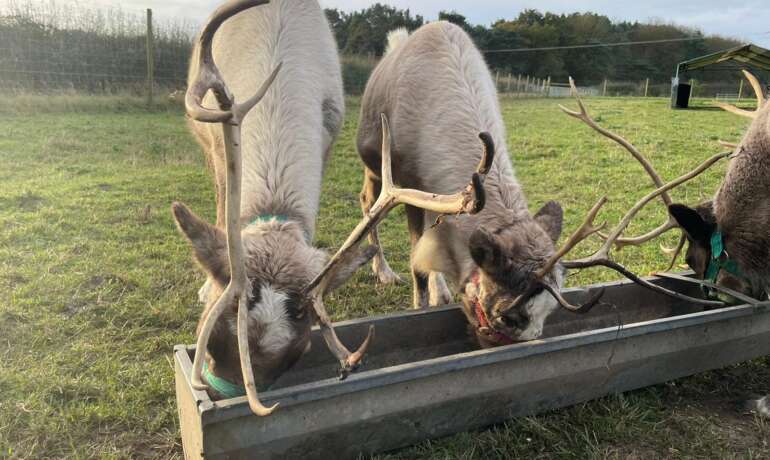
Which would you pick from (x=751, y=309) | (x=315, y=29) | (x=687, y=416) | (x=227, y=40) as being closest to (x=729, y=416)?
(x=687, y=416)

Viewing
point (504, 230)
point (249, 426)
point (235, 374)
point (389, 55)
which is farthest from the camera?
point (389, 55)

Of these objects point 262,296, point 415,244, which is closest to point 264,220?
point 262,296

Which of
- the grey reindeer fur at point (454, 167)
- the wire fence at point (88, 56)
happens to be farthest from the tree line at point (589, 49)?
the grey reindeer fur at point (454, 167)

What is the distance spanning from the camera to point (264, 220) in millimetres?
3098

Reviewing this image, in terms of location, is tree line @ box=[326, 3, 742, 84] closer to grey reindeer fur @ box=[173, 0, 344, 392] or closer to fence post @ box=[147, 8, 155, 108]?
fence post @ box=[147, 8, 155, 108]

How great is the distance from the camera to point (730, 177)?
4.36 metres

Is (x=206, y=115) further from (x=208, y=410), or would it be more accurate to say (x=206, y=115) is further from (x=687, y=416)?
(x=687, y=416)

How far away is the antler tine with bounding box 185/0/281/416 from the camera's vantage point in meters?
2.33

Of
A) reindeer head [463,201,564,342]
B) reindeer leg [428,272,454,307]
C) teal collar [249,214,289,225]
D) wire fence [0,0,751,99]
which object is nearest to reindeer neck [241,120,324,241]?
teal collar [249,214,289,225]

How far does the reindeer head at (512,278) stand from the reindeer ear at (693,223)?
1240 millimetres

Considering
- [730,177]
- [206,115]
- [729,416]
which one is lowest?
[729,416]

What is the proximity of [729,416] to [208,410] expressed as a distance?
310 cm

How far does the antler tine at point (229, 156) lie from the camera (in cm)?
233

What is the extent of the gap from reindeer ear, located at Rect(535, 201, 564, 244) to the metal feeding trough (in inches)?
24.6
